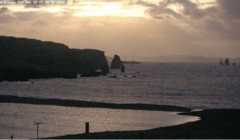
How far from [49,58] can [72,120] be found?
440 feet

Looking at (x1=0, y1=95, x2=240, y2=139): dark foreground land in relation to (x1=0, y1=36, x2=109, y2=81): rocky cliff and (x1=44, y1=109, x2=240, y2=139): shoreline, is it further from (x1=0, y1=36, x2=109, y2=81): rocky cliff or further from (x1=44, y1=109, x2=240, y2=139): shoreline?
(x1=0, y1=36, x2=109, y2=81): rocky cliff

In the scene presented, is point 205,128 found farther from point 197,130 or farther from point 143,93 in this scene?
point 143,93

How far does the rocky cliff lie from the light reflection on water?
3821 inches

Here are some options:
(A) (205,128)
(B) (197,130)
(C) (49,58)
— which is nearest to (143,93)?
(A) (205,128)

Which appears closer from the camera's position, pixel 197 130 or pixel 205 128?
pixel 197 130

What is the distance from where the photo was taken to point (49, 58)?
169 metres

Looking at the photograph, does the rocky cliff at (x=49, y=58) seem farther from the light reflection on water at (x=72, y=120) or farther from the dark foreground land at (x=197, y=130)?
the dark foreground land at (x=197, y=130)

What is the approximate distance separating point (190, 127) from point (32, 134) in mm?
11597

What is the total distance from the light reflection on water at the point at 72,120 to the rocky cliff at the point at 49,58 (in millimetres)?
97048

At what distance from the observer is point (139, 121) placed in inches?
1483

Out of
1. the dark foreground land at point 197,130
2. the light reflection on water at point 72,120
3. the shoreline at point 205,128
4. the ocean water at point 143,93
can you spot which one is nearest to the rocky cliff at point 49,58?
the ocean water at point 143,93

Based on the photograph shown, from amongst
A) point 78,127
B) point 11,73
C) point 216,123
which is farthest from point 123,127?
point 11,73

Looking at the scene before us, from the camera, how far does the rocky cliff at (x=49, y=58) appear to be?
15300cm

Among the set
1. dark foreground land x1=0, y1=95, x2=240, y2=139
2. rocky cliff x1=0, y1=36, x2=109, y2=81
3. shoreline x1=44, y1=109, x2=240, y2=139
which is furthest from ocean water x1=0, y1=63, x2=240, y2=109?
rocky cliff x1=0, y1=36, x2=109, y2=81
